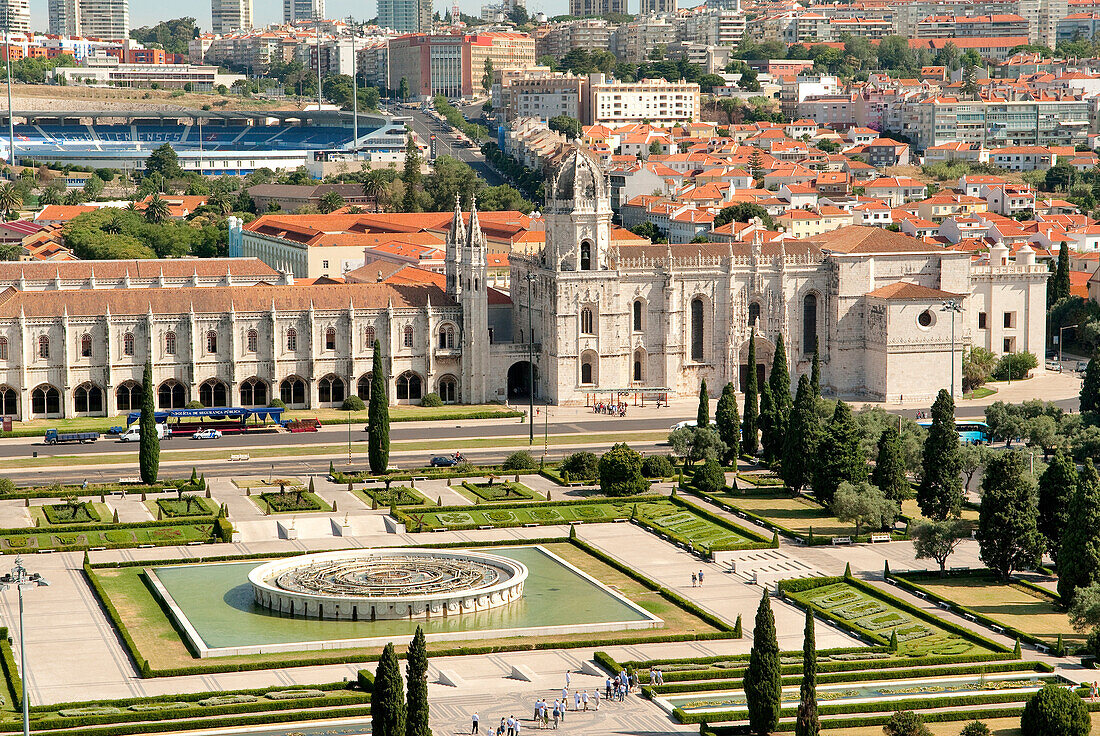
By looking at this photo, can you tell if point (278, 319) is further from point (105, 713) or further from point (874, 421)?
point (105, 713)

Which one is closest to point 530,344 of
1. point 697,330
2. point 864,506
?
point 697,330

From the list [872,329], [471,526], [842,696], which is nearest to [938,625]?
[842,696]

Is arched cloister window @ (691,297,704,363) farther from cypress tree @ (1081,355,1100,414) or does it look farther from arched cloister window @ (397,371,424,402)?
cypress tree @ (1081,355,1100,414)

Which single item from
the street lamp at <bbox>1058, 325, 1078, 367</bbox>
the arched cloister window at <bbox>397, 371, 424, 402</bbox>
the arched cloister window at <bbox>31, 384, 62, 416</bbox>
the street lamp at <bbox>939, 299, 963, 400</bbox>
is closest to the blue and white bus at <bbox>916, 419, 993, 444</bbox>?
the street lamp at <bbox>939, 299, 963, 400</bbox>

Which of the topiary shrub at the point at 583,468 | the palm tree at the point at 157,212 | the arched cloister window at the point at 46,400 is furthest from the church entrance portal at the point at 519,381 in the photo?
the palm tree at the point at 157,212

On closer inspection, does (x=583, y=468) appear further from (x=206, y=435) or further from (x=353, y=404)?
(x=206, y=435)

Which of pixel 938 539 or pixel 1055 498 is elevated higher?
pixel 1055 498
